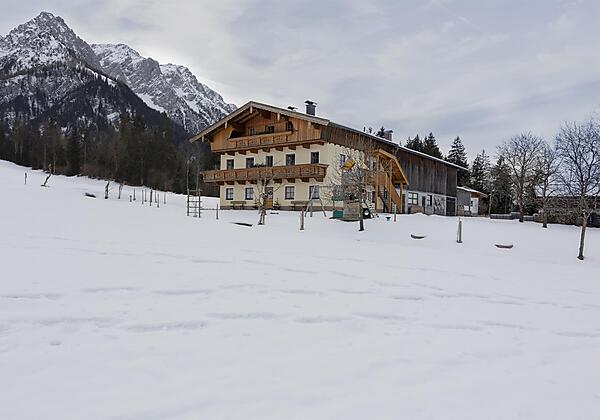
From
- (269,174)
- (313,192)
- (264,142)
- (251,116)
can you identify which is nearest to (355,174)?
(313,192)

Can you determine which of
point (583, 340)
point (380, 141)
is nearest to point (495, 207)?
point (380, 141)

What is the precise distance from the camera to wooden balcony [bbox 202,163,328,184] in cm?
3575

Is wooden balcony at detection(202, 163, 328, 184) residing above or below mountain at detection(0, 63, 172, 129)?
below

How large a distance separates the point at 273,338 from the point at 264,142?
34280 mm

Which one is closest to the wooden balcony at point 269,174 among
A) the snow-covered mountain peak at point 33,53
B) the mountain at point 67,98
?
the mountain at point 67,98

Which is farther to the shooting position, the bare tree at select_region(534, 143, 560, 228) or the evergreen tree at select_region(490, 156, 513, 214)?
the evergreen tree at select_region(490, 156, 513, 214)

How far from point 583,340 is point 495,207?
60181 millimetres

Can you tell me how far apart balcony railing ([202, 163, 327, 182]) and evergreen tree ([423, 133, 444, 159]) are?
3679 centimetres

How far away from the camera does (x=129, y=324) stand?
616 cm

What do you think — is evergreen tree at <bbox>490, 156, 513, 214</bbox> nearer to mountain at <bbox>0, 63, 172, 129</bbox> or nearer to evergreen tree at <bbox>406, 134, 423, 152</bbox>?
evergreen tree at <bbox>406, 134, 423, 152</bbox>

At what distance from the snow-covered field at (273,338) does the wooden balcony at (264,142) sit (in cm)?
2529

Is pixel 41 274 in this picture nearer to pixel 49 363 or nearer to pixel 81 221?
pixel 49 363

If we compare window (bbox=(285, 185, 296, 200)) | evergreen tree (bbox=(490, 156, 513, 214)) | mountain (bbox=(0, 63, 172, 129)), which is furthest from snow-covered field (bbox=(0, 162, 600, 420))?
mountain (bbox=(0, 63, 172, 129))

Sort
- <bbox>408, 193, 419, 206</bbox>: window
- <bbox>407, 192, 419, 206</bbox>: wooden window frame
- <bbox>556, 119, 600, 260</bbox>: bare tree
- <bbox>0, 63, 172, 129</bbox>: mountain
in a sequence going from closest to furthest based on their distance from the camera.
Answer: <bbox>556, 119, 600, 260</bbox>: bare tree → <bbox>407, 192, 419, 206</bbox>: wooden window frame → <bbox>408, 193, 419, 206</bbox>: window → <bbox>0, 63, 172, 129</bbox>: mountain
